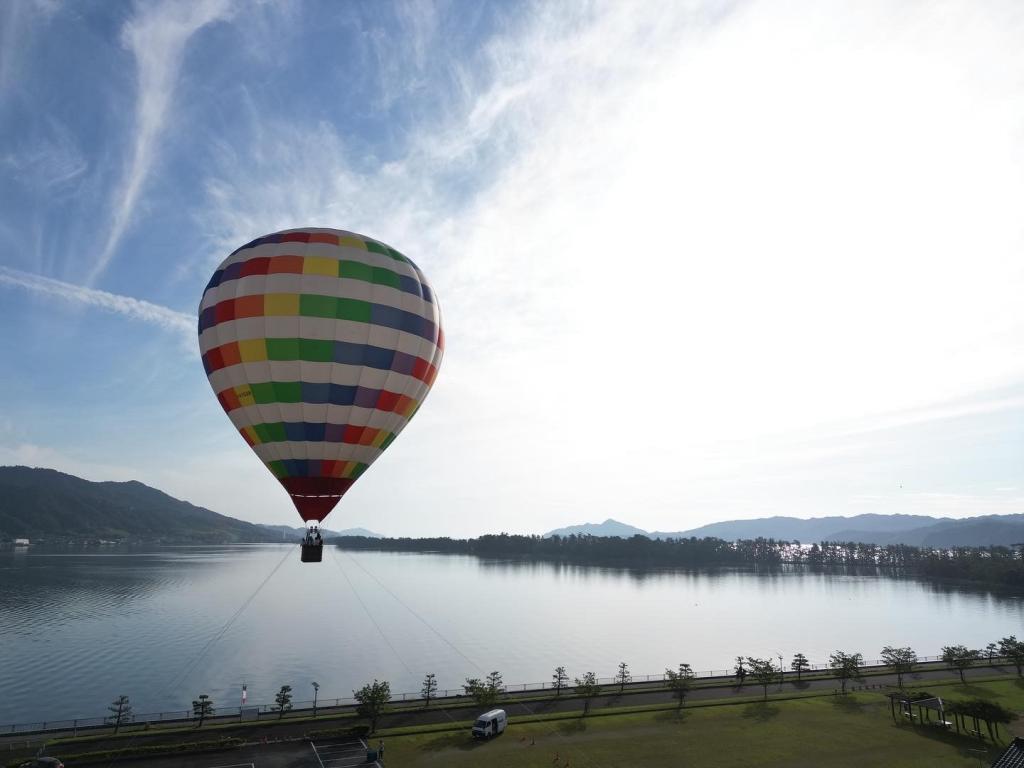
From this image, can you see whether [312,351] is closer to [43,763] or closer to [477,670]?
[43,763]

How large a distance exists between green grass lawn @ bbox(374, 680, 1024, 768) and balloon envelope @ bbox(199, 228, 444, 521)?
13.6 metres

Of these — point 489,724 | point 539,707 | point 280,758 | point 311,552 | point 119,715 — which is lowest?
point 539,707

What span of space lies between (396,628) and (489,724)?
51.6m

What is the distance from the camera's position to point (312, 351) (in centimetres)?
2566

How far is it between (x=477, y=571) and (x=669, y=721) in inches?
5316

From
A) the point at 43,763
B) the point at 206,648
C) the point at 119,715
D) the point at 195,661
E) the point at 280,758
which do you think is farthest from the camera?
the point at 206,648

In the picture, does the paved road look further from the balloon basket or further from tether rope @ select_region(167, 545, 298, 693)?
tether rope @ select_region(167, 545, 298, 693)

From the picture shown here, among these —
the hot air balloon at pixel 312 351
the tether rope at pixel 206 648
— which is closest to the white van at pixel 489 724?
the hot air balloon at pixel 312 351

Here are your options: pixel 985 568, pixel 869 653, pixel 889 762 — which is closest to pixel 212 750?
pixel 889 762

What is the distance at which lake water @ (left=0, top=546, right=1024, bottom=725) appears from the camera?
53.1m

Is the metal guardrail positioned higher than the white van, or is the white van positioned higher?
the white van

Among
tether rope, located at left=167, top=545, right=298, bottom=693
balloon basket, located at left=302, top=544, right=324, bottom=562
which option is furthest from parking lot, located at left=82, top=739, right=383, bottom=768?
tether rope, located at left=167, top=545, right=298, bottom=693

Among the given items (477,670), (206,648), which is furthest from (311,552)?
(206,648)

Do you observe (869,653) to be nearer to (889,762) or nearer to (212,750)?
(889,762)
